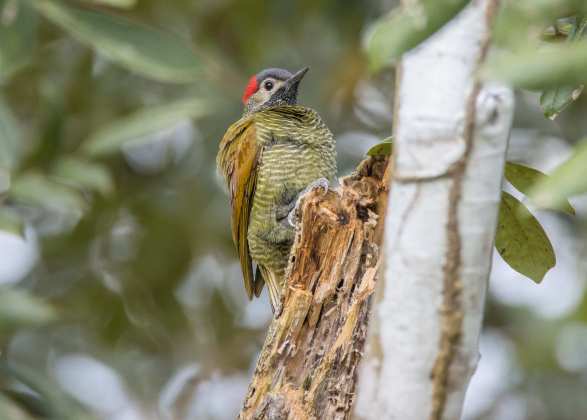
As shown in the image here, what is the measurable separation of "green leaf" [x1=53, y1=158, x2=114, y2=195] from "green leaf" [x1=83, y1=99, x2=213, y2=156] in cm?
11

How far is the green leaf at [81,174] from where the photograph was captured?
399 centimetres

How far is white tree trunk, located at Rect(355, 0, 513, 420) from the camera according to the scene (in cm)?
166

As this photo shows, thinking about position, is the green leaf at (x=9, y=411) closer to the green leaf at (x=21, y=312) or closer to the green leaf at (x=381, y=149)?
the green leaf at (x=21, y=312)

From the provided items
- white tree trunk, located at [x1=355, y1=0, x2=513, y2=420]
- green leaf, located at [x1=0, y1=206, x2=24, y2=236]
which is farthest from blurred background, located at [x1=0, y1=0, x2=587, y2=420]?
white tree trunk, located at [x1=355, y1=0, x2=513, y2=420]

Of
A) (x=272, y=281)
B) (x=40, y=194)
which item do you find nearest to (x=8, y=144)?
A: (x=40, y=194)

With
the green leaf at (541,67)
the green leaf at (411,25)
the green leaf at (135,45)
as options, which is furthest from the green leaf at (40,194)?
the green leaf at (541,67)

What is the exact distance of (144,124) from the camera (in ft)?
13.4

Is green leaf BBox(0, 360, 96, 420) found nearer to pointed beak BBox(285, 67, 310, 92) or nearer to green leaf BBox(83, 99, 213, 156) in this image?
green leaf BBox(83, 99, 213, 156)

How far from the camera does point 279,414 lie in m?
2.79

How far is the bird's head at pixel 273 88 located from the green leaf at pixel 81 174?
134 centimetres

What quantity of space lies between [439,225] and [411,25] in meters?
0.36

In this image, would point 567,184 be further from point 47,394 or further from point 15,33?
point 15,33

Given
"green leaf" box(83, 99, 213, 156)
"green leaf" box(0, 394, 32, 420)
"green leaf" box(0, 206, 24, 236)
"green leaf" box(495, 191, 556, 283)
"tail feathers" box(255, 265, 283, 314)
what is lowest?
"green leaf" box(0, 394, 32, 420)

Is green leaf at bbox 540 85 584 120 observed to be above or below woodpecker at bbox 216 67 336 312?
below
